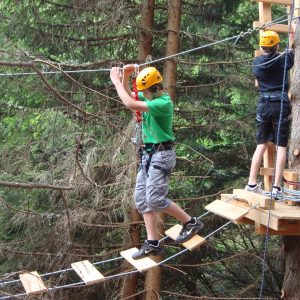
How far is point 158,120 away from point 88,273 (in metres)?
1.26

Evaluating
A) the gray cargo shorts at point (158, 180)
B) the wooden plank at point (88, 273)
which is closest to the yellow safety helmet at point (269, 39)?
the gray cargo shorts at point (158, 180)

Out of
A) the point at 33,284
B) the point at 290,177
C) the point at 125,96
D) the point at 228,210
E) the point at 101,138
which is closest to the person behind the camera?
the point at 125,96

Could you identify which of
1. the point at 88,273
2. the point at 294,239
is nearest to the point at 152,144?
the point at 88,273

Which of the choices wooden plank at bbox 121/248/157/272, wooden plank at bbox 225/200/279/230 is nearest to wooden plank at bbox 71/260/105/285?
wooden plank at bbox 121/248/157/272

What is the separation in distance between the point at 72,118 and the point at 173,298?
11.6ft

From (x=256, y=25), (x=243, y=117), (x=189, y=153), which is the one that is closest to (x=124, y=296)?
(x=189, y=153)

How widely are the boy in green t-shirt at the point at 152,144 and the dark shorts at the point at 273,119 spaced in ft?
3.79

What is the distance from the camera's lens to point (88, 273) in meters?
4.05

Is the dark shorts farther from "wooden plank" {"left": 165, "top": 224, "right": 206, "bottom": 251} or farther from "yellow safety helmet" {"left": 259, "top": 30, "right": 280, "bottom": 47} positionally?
"wooden plank" {"left": 165, "top": 224, "right": 206, "bottom": 251}

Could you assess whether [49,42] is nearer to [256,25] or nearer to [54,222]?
[54,222]

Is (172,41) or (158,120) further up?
(172,41)

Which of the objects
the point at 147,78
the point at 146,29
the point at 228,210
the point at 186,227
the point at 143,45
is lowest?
the point at 186,227

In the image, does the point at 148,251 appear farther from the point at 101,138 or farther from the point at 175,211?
the point at 101,138

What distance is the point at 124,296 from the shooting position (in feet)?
22.9
